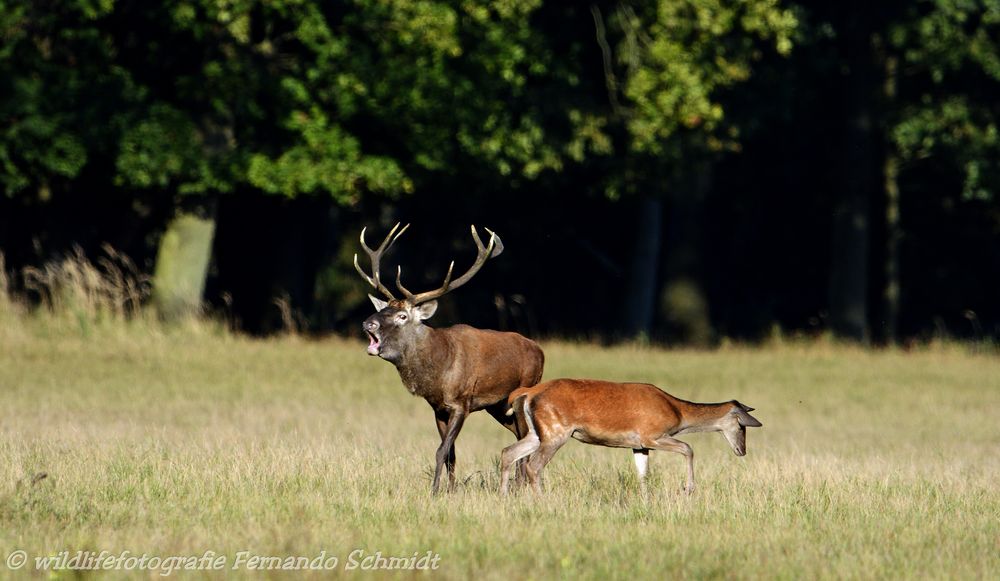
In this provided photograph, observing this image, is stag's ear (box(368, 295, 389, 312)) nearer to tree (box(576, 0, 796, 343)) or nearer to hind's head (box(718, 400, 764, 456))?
hind's head (box(718, 400, 764, 456))

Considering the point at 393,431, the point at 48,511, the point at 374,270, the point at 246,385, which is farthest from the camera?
the point at 246,385

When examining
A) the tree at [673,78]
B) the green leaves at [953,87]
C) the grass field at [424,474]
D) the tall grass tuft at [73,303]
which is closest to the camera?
the grass field at [424,474]

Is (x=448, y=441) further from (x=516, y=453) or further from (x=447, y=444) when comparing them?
Result: (x=516, y=453)

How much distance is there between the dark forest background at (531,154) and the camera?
23625 mm

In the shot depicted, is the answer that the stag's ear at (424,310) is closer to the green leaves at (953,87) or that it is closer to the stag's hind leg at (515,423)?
the stag's hind leg at (515,423)

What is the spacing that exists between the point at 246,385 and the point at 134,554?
1141cm

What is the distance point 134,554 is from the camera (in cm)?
882

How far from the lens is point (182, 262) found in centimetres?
2486

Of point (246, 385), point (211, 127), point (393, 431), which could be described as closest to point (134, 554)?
point (393, 431)

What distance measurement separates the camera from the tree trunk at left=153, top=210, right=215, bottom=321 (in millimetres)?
24609

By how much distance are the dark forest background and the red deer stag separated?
12497mm

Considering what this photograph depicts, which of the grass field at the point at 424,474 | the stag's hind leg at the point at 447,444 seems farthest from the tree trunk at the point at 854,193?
the stag's hind leg at the point at 447,444

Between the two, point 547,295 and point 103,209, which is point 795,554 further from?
point 547,295

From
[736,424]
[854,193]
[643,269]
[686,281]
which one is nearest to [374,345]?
[736,424]
